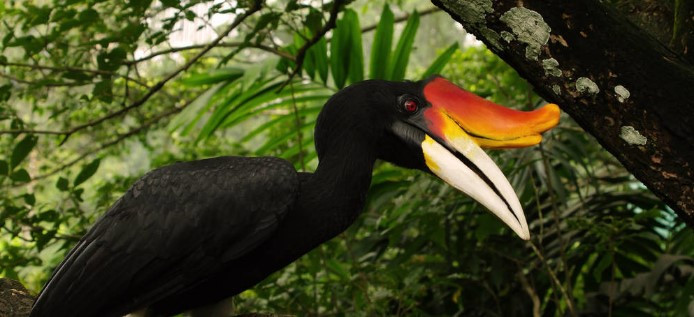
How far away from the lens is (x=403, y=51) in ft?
11.0

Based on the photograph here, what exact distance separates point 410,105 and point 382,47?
4.68ft

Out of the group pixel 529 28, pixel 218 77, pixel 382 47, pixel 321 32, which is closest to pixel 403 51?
pixel 382 47

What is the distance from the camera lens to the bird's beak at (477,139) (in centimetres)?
180

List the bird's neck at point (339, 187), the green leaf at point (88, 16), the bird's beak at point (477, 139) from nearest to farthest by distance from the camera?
1. the bird's beak at point (477, 139)
2. the bird's neck at point (339, 187)
3. the green leaf at point (88, 16)

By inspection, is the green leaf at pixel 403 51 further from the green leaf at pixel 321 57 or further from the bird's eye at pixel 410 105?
the bird's eye at pixel 410 105

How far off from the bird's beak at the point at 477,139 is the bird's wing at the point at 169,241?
0.37 m

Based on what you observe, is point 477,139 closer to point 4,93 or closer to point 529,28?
point 529,28

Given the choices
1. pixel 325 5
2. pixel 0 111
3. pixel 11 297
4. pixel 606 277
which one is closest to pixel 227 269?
pixel 11 297

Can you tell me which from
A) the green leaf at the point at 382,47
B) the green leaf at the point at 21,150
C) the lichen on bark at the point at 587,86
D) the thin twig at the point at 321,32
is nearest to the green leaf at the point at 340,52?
the green leaf at the point at 382,47

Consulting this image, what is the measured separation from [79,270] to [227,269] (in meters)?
0.34

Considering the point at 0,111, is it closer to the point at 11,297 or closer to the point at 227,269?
the point at 11,297

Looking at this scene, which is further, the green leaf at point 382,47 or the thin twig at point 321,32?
the green leaf at point 382,47

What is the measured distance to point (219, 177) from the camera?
192 centimetres

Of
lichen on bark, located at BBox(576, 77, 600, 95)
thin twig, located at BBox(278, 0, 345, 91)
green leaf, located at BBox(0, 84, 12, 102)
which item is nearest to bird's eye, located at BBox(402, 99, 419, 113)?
lichen on bark, located at BBox(576, 77, 600, 95)
